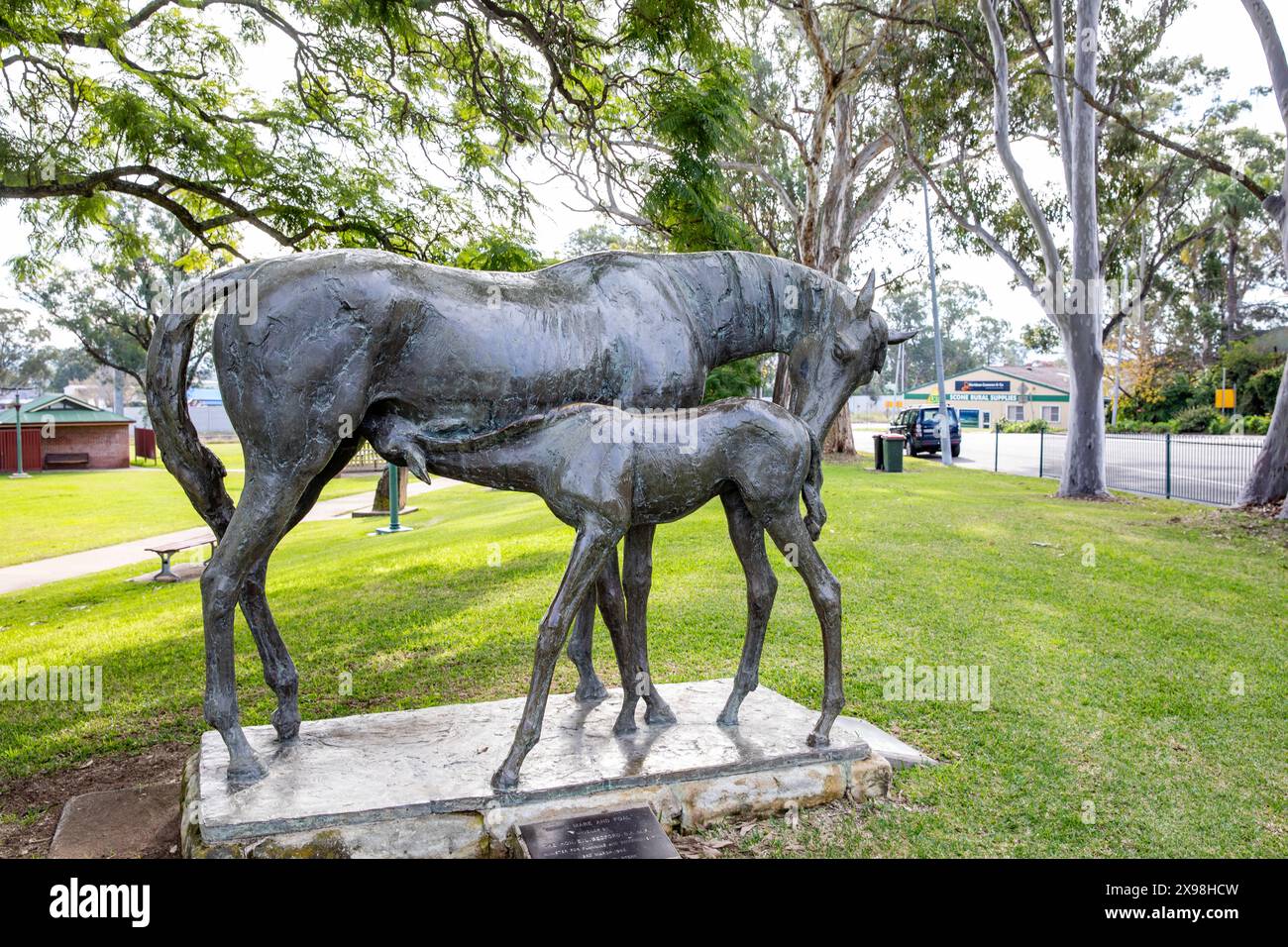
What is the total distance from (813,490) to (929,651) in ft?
10.9

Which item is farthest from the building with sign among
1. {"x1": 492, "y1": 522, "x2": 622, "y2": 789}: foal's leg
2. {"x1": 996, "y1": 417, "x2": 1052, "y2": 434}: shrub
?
{"x1": 492, "y1": 522, "x2": 622, "y2": 789}: foal's leg

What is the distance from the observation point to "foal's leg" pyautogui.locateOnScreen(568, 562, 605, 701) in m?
4.91

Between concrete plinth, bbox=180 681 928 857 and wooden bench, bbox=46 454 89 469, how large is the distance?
118 ft

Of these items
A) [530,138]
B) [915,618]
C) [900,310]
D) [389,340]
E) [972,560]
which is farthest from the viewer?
[900,310]

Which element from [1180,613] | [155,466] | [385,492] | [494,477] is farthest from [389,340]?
[155,466]

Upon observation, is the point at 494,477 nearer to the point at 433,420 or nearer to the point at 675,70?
the point at 433,420

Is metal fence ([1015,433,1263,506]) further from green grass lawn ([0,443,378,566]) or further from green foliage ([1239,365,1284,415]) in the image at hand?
green grass lawn ([0,443,378,566])

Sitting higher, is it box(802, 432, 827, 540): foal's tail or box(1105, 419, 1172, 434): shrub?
box(1105, 419, 1172, 434): shrub

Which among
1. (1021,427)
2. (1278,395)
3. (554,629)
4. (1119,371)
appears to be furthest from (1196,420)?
(554,629)

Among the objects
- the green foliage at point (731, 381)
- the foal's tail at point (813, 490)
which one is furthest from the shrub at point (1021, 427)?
the foal's tail at point (813, 490)

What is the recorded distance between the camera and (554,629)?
379 cm

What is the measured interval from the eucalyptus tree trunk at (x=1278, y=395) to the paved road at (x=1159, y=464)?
1.88 m

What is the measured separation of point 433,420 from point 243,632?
19.2 feet

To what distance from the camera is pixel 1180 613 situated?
26.8 ft
